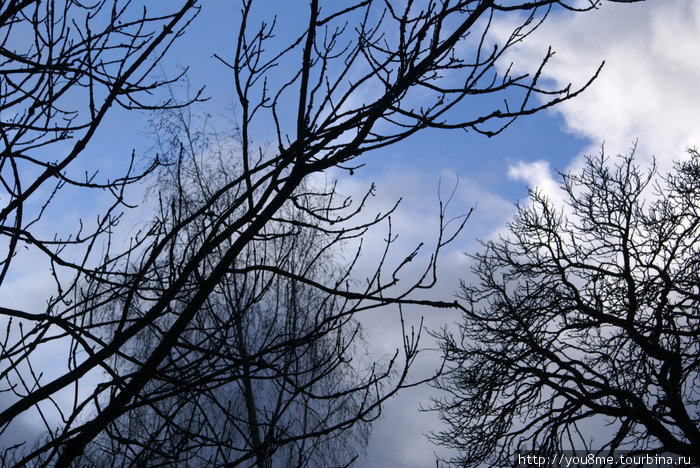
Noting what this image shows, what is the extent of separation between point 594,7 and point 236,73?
55.5 inches

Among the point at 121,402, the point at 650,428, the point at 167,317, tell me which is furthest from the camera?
the point at 650,428

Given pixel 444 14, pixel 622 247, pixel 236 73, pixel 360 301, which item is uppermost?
pixel 622 247

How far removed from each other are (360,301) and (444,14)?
3.42 feet

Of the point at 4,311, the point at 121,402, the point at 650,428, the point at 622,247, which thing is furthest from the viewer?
the point at 622,247

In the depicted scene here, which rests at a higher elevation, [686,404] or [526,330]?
[526,330]

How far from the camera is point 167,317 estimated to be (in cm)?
813

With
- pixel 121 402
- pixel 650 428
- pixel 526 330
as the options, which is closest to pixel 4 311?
pixel 121 402

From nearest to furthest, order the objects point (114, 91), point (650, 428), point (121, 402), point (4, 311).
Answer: point (121, 402) → point (4, 311) → point (114, 91) → point (650, 428)

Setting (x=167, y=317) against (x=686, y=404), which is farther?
(x=686, y=404)

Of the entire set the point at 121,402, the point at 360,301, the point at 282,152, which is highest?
the point at 282,152

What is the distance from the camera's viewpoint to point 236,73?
1786mm

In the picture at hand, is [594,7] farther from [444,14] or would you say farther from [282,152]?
[282,152]

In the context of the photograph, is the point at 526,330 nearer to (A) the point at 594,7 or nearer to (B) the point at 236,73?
(A) the point at 594,7

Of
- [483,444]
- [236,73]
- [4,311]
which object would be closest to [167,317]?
[483,444]
